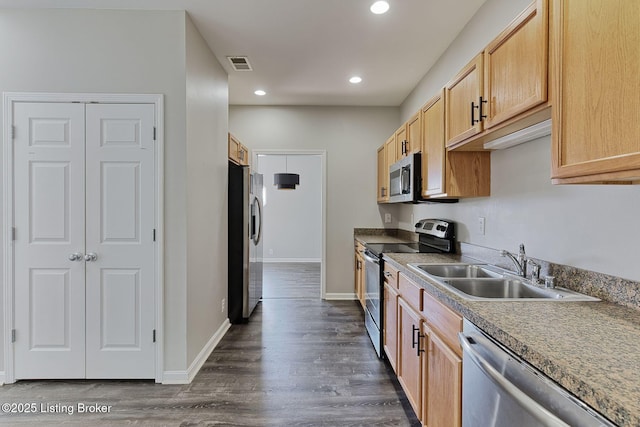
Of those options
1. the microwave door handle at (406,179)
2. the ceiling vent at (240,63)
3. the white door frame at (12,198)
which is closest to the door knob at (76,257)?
the white door frame at (12,198)

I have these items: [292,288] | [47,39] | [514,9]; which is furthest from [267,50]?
[292,288]

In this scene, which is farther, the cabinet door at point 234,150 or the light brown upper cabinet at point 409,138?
the cabinet door at point 234,150

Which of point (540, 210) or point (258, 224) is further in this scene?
point (258, 224)

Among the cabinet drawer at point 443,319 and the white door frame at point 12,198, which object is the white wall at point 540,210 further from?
the white door frame at point 12,198

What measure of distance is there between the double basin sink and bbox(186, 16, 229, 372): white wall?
1706 millimetres

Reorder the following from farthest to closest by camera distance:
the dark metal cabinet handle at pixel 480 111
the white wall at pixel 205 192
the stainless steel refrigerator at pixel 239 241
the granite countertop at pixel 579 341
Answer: the stainless steel refrigerator at pixel 239 241, the white wall at pixel 205 192, the dark metal cabinet handle at pixel 480 111, the granite countertop at pixel 579 341

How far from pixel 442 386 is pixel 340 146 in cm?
360

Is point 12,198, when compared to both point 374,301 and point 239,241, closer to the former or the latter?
point 239,241

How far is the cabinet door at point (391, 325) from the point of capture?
2262mm

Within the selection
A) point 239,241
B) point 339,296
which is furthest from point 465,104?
point 339,296

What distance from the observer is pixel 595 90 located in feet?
3.22

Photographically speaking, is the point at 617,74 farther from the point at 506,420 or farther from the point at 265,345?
the point at 265,345

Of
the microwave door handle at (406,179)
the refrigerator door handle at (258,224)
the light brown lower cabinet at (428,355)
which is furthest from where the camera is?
the refrigerator door handle at (258,224)

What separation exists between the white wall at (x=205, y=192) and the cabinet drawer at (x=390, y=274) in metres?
1.55
